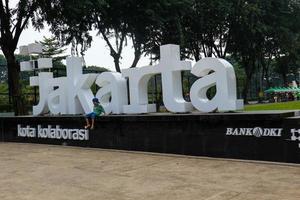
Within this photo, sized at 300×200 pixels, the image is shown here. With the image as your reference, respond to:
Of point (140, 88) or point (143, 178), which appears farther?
point (140, 88)

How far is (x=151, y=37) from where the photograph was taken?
2931 centimetres

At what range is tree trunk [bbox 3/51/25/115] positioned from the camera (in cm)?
2153

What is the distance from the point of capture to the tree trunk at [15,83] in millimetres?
21531

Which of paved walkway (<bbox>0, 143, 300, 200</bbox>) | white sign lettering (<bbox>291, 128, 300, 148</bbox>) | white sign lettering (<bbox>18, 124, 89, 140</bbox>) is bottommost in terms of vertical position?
paved walkway (<bbox>0, 143, 300, 200</bbox>)

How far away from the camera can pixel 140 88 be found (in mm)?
13758

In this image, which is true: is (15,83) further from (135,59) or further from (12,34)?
(135,59)

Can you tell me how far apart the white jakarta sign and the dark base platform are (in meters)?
0.45

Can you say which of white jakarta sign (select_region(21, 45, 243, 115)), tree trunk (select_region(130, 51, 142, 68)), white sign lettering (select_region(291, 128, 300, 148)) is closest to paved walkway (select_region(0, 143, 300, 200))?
white sign lettering (select_region(291, 128, 300, 148))

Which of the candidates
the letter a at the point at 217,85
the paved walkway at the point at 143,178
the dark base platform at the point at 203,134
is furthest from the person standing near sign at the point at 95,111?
the letter a at the point at 217,85

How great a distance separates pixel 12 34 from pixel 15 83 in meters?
2.29

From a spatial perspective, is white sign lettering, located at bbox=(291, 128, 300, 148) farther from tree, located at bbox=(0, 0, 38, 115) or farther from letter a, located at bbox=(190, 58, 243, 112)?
tree, located at bbox=(0, 0, 38, 115)

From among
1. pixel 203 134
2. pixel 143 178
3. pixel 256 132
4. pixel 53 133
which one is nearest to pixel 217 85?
pixel 203 134

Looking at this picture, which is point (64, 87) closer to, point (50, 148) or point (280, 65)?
point (50, 148)

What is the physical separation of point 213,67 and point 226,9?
21.4m
